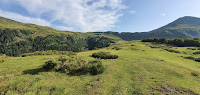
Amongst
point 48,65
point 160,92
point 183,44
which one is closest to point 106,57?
point 48,65

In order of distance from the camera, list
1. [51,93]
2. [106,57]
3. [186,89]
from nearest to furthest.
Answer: [51,93] → [186,89] → [106,57]

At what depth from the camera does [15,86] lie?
26.2 feet

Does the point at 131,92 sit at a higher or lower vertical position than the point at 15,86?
lower

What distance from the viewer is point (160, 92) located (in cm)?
984

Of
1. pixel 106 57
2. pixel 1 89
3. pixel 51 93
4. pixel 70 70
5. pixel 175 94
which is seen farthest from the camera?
pixel 106 57

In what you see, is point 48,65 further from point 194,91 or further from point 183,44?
point 183,44

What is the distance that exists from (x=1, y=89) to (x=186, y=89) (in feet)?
64.6

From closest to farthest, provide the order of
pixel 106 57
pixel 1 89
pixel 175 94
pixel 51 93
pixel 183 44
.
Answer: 1. pixel 1 89
2. pixel 51 93
3. pixel 175 94
4. pixel 106 57
5. pixel 183 44

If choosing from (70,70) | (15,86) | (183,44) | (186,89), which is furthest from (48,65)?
(183,44)

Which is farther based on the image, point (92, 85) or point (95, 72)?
point (95, 72)

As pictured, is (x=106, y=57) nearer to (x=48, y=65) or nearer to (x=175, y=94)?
(x=48, y=65)

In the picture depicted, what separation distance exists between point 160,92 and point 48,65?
1747cm

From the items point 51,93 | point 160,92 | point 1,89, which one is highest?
point 1,89

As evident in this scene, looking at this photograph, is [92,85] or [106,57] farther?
[106,57]
